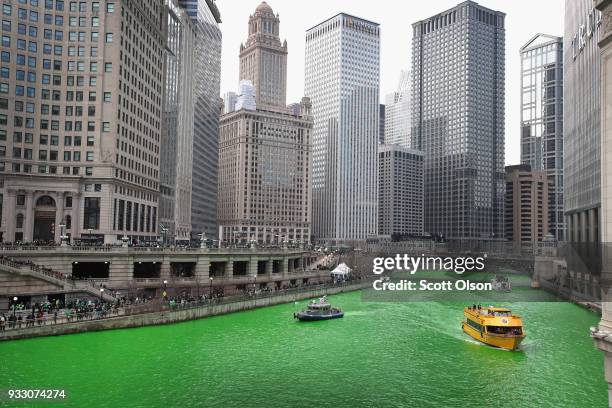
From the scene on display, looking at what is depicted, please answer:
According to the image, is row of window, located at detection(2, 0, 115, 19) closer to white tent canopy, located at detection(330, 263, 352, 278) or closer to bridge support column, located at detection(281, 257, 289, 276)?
bridge support column, located at detection(281, 257, 289, 276)

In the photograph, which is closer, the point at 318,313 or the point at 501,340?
the point at 501,340

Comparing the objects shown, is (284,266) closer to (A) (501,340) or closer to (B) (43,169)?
(B) (43,169)

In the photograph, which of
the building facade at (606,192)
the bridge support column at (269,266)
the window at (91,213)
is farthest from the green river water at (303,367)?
the bridge support column at (269,266)

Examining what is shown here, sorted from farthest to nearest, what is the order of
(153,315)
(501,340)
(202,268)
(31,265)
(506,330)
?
1. (202,268)
2. (31,265)
3. (153,315)
4. (506,330)
5. (501,340)

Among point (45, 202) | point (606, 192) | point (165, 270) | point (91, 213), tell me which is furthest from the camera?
point (91, 213)

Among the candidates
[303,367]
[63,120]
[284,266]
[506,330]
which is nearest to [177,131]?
[284,266]

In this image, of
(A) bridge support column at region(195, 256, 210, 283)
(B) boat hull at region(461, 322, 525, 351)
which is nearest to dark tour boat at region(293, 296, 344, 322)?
(A) bridge support column at region(195, 256, 210, 283)
